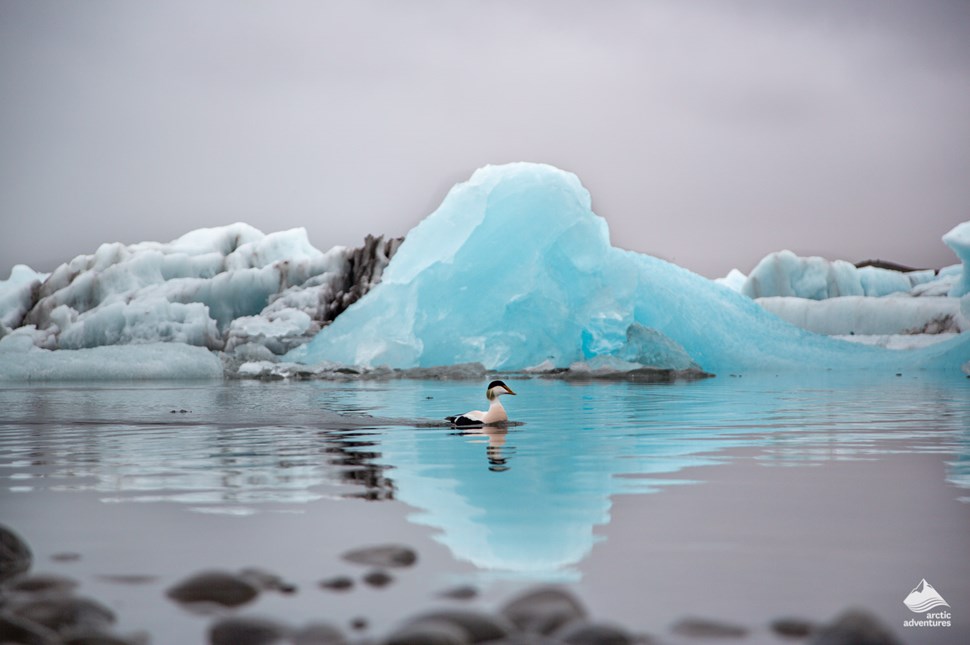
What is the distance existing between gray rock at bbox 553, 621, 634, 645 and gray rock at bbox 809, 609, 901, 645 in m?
0.41

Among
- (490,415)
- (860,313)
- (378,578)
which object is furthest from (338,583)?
(860,313)

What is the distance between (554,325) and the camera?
65.4ft

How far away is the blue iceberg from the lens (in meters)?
19.8

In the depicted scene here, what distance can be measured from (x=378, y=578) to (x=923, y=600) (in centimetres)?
147

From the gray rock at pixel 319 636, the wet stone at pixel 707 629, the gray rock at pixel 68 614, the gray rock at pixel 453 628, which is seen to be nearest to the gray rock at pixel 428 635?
the gray rock at pixel 453 628

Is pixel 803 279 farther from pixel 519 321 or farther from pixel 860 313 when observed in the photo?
pixel 519 321

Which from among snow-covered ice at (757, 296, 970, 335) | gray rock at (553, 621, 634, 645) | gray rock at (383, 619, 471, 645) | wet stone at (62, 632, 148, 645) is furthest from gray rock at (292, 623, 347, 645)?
snow-covered ice at (757, 296, 970, 335)

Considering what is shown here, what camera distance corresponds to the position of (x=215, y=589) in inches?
99.1

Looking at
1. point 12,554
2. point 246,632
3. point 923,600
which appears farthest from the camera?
point 12,554

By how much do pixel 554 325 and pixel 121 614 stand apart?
58.2ft

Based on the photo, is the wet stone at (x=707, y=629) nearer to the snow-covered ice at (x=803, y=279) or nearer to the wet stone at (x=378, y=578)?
the wet stone at (x=378, y=578)

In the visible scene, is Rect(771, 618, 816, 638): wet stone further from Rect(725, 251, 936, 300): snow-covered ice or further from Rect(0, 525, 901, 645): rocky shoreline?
Rect(725, 251, 936, 300): snow-covered ice

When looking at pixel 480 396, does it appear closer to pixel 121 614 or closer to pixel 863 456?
pixel 863 456

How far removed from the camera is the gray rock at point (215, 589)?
2482 mm
